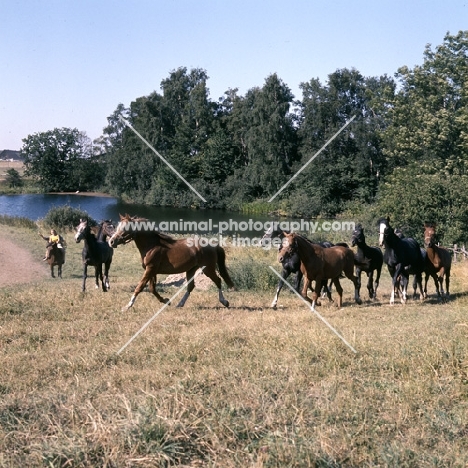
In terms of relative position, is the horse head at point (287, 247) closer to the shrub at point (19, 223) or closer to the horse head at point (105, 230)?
the horse head at point (105, 230)

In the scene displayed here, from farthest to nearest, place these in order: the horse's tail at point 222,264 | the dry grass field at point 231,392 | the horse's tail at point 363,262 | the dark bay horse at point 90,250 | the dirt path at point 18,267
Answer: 1. the dirt path at point 18,267
2. the dark bay horse at point 90,250
3. the horse's tail at point 363,262
4. the horse's tail at point 222,264
5. the dry grass field at point 231,392

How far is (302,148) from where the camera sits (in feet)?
237

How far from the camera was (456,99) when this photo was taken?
157 feet

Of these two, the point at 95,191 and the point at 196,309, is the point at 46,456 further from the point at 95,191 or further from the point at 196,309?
the point at 95,191

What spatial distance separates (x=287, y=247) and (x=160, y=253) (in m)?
3.00

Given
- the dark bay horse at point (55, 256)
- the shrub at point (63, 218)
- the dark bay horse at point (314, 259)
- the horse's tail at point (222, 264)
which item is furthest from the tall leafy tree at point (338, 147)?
the dark bay horse at point (314, 259)

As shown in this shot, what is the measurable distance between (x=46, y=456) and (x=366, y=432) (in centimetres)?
273

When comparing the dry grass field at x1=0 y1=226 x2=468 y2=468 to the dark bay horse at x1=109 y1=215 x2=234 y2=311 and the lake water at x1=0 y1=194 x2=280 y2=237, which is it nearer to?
the dark bay horse at x1=109 y1=215 x2=234 y2=311

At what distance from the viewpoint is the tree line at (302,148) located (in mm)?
44769

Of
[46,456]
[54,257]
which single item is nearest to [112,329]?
[46,456]

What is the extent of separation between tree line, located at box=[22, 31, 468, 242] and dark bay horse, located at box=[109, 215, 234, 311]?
25.3 metres

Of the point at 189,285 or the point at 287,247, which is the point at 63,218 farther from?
the point at 287,247

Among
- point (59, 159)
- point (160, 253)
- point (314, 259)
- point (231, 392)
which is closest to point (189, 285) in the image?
point (160, 253)

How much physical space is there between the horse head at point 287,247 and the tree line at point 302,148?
82.3 ft
